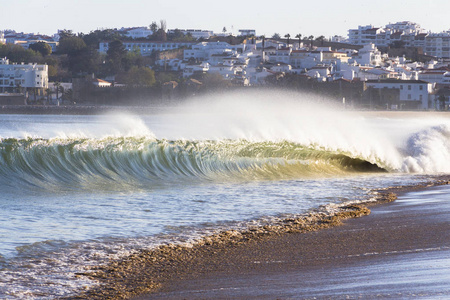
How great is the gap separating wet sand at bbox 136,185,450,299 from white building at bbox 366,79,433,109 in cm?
9660

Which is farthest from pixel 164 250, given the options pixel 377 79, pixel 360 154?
pixel 377 79

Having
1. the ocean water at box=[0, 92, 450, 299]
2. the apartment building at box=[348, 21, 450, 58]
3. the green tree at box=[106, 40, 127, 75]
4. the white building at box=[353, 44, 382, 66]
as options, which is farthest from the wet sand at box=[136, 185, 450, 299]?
the apartment building at box=[348, 21, 450, 58]

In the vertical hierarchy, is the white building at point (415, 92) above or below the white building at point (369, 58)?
below

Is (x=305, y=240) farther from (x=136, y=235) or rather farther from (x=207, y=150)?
(x=207, y=150)

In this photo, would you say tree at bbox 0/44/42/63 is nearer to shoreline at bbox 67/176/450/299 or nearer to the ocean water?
the ocean water

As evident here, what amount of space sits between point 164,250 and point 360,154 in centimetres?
1549

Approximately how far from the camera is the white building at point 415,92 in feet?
341

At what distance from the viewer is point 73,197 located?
13.9 m

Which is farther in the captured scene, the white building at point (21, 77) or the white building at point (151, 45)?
the white building at point (151, 45)

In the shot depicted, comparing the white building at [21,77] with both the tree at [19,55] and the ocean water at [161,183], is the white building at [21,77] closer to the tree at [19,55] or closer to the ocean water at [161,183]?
the tree at [19,55]

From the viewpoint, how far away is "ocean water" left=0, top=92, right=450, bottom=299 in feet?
29.0

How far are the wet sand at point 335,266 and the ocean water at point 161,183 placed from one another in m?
1.11

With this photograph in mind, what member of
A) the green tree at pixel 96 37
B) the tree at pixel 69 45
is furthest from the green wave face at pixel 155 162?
the green tree at pixel 96 37

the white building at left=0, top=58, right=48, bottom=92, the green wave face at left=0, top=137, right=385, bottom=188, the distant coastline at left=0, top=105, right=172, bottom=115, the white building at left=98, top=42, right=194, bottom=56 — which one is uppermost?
the white building at left=98, top=42, right=194, bottom=56
